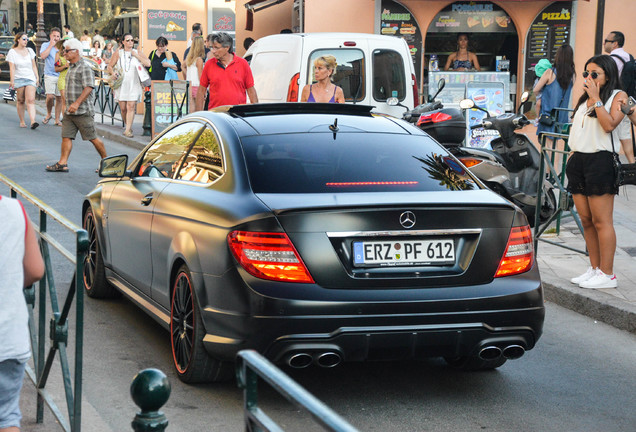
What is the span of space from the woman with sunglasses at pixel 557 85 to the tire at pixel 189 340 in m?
10.2

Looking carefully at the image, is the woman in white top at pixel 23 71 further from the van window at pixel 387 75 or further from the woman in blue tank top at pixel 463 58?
the van window at pixel 387 75

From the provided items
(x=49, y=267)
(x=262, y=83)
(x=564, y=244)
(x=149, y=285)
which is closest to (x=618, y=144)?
(x=564, y=244)

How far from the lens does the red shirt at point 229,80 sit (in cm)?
1191

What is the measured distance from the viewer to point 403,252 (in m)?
4.88

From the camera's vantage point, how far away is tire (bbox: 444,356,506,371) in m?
5.73

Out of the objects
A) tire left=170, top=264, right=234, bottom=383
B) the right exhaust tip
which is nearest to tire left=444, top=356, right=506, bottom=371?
the right exhaust tip

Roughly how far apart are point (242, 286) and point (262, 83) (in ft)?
30.9

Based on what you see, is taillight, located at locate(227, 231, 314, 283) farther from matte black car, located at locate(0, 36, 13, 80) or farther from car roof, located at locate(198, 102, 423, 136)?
matte black car, located at locate(0, 36, 13, 80)

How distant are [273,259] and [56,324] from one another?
107 cm

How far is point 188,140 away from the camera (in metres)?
6.22

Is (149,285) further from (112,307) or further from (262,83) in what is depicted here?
(262,83)

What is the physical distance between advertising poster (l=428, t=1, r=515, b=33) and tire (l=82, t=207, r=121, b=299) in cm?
1393

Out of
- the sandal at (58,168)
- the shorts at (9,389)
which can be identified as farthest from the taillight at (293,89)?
the shorts at (9,389)

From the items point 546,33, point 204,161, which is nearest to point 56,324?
point 204,161
